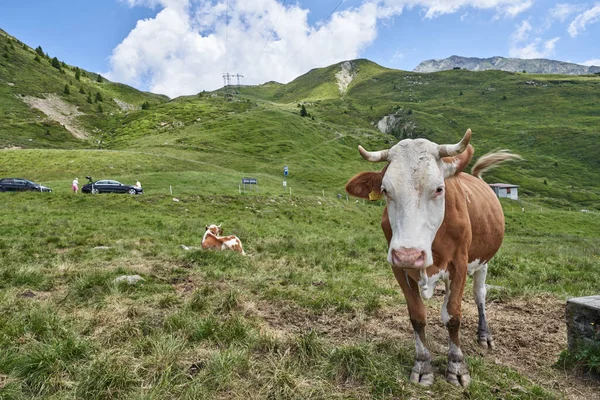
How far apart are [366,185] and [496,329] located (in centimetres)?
417

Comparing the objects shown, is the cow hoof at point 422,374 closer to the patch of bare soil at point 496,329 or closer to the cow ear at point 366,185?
the patch of bare soil at point 496,329

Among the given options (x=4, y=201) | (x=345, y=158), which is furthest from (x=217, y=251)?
(x=345, y=158)

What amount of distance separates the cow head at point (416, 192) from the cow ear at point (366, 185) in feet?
1.24

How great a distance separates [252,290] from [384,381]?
4697mm

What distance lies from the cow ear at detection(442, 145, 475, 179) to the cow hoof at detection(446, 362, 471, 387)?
249 cm

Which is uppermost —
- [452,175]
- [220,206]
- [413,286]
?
[452,175]

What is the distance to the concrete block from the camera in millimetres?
4908

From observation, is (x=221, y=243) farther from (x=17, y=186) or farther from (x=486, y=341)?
(x=17, y=186)

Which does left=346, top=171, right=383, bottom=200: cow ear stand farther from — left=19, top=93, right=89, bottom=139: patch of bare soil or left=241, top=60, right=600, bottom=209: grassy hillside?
left=19, top=93, right=89, bottom=139: patch of bare soil

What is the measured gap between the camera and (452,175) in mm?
4488

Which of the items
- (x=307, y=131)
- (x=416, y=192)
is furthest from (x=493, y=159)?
(x=307, y=131)

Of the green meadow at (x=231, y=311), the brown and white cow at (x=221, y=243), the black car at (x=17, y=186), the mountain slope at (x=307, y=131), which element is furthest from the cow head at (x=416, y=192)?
the mountain slope at (x=307, y=131)

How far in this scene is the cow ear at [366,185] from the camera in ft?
16.1

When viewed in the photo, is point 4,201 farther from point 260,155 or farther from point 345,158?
point 345,158
